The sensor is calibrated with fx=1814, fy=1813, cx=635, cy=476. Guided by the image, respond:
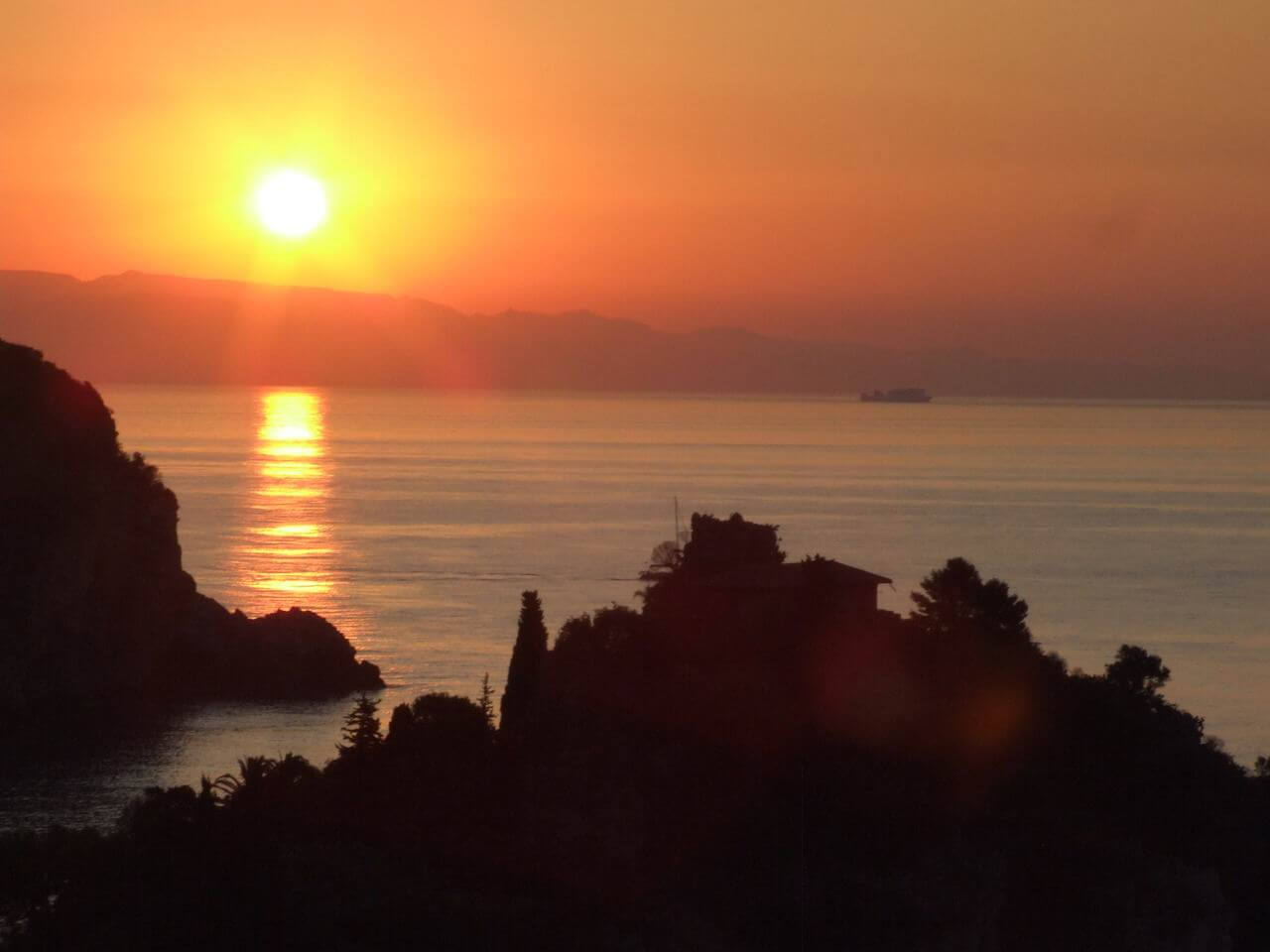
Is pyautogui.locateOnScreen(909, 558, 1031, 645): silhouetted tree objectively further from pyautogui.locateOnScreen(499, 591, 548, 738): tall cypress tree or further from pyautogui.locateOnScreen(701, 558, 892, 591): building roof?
pyautogui.locateOnScreen(499, 591, 548, 738): tall cypress tree

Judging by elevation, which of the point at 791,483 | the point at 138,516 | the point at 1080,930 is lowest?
the point at 1080,930

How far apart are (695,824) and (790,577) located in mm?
5812

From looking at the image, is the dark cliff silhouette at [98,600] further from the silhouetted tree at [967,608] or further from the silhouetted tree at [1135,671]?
the silhouetted tree at [1135,671]

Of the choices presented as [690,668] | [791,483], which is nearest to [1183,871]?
[690,668]

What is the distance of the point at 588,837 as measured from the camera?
28422 mm

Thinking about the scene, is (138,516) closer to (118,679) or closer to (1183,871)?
(118,679)

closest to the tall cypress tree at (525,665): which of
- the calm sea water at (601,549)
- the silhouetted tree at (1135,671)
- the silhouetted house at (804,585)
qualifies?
the silhouetted house at (804,585)

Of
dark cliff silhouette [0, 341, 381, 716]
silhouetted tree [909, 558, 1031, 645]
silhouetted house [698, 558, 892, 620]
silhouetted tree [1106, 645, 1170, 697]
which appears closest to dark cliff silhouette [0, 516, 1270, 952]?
silhouetted house [698, 558, 892, 620]

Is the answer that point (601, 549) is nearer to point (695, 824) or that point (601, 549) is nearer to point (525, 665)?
point (525, 665)

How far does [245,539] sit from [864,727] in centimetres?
8603

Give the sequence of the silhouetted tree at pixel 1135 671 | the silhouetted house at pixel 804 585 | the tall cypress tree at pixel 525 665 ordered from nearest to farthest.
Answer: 1. the tall cypress tree at pixel 525 665
2. the silhouetted house at pixel 804 585
3. the silhouetted tree at pixel 1135 671

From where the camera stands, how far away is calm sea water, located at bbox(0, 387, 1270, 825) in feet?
203

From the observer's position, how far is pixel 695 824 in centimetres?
2872

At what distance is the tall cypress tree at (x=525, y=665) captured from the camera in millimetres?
31422
